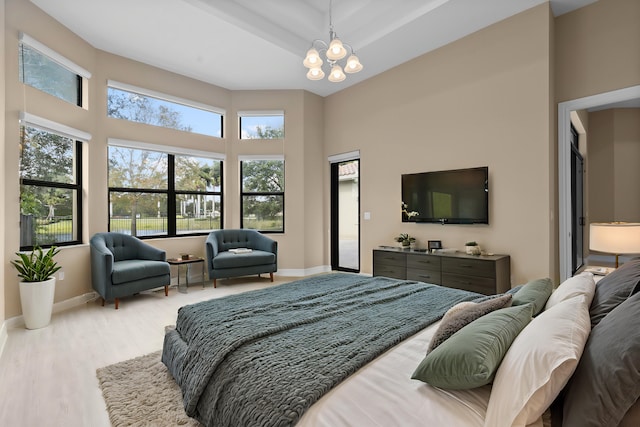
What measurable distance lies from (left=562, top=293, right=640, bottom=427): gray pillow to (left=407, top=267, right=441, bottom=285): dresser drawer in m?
3.16

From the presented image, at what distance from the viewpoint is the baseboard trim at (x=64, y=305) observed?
3.27m

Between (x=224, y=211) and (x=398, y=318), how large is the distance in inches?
185

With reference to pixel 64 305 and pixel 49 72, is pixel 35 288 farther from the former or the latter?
pixel 49 72

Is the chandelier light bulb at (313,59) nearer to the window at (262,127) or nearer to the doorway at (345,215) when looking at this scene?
the doorway at (345,215)

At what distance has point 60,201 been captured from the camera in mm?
4020

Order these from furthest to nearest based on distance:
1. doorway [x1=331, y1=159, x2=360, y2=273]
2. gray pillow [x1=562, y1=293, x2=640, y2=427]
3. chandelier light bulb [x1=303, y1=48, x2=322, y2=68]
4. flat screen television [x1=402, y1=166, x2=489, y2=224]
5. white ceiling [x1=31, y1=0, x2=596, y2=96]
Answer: doorway [x1=331, y1=159, x2=360, y2=273] < flat screen television [x1=402, y1=166, x2=489, y2=224] < white ceiling [x1=31, y1=0, x2=596, y2=96] < chandelier light bulb [x1=303, y1=48, x2=322, y2=68] < gray pillow [x1=562, y1=293, x2=640, y2=427]

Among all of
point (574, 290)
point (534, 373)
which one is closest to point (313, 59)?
point (574, 290)

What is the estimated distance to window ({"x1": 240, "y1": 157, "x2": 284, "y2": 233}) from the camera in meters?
6.00

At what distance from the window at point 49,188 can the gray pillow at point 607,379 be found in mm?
4701

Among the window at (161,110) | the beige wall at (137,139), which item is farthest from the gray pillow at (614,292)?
the window at (161,110)

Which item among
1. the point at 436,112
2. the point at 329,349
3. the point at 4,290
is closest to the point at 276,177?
the point at 436,112

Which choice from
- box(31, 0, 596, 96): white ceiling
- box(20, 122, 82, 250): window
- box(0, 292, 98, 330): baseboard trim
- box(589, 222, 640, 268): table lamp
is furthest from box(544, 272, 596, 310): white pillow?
box(20, 122, 82, 250): window

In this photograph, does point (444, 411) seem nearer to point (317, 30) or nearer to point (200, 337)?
point (200, 337)

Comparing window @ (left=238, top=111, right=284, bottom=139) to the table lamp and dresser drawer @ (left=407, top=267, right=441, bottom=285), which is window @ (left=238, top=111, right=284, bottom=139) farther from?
the table lamp
